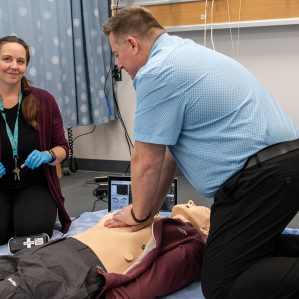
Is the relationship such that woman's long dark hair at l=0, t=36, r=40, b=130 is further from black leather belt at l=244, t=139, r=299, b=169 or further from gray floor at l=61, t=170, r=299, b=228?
black leather belt at l=244, t=139, r=299, b=169

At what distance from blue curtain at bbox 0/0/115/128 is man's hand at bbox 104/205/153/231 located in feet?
4.17

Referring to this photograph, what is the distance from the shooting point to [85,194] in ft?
9.07

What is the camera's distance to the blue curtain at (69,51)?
7.71ft

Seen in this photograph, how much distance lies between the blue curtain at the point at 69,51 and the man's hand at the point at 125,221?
1.27 m

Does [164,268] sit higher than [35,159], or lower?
lower

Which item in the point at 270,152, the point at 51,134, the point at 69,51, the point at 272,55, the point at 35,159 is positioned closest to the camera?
the point at 270,152

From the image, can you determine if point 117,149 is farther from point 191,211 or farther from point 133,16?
point 133,16

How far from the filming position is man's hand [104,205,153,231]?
1420 mm

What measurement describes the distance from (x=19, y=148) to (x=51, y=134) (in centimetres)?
17

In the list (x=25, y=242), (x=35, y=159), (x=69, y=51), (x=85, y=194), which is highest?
(x=69, y=51)

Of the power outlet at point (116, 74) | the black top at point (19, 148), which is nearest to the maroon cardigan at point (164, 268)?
the black top at point (19, 148)

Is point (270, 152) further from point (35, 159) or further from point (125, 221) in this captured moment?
point (35, 159)

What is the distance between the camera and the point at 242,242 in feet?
3.94

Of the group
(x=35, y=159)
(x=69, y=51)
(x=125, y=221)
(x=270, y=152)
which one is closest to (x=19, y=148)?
(x=35, y=159)
